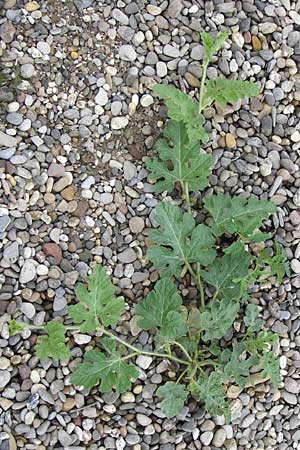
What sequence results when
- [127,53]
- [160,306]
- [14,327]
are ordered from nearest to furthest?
[14,327], [160,306], [127,53]

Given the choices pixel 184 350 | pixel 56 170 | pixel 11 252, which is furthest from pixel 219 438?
pixel 56 170

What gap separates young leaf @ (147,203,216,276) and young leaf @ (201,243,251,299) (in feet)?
0.14

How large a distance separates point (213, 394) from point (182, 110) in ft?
2.94

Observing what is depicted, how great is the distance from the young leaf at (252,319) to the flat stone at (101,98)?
32.3 inches

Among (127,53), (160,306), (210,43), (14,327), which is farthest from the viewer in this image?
(127,53)

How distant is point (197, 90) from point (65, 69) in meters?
0.45

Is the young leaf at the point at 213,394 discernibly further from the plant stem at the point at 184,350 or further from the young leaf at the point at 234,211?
the young leaf at the point at 234,211

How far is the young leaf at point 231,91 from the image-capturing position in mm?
2592

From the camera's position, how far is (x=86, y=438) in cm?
250

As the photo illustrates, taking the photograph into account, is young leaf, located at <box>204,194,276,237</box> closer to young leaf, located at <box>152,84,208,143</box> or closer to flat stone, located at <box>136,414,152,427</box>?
young leaf, located at <box>152,84,208,143</box>

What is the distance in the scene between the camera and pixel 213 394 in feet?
8.02

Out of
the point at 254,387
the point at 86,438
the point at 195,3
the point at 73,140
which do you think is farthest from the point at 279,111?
the point at 86,438

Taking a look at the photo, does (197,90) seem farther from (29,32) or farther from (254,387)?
(254,387)

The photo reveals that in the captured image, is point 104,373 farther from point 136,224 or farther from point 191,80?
point 191,80
